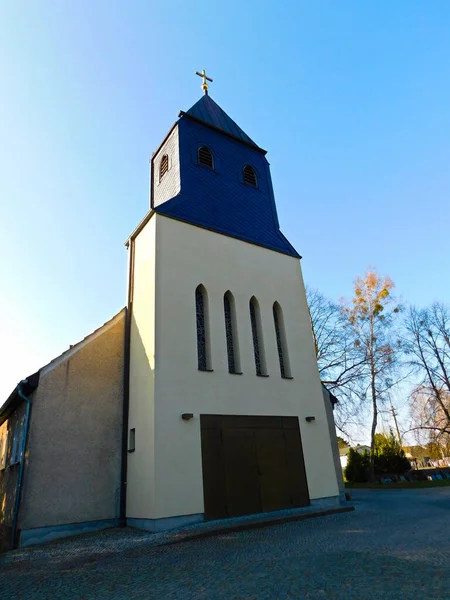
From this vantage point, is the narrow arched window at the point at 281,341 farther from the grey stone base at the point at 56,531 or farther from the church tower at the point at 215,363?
the grey stone base at the point at 56,531

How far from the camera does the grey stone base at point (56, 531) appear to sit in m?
8.06

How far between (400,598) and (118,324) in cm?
950

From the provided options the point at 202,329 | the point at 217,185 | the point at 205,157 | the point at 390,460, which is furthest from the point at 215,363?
the point at 390,460

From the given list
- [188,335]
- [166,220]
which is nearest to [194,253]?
[166,220]

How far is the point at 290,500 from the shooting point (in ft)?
32.9

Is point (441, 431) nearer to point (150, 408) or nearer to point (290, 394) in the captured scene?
point (290, 394)

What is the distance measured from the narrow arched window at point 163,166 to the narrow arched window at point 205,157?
144 centimetres

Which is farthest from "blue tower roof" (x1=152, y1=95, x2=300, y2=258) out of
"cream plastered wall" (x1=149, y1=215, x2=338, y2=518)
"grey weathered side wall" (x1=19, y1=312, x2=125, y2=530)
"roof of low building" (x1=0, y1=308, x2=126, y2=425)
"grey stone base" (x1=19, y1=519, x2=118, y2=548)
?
"grey stone base" (x1=19, y1=519, x2=118, y2=548)

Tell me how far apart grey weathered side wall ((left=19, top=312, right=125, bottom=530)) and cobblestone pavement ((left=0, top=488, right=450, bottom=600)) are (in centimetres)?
96

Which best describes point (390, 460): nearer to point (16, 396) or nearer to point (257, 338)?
point (257, 338)

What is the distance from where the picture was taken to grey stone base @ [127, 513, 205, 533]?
8023mm

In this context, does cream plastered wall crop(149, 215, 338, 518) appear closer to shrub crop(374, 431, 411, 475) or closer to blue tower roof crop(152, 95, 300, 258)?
blue tower roof crop(152, 95, 300, 258)

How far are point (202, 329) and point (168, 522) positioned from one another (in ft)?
15.9

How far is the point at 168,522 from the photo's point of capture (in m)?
8.14
